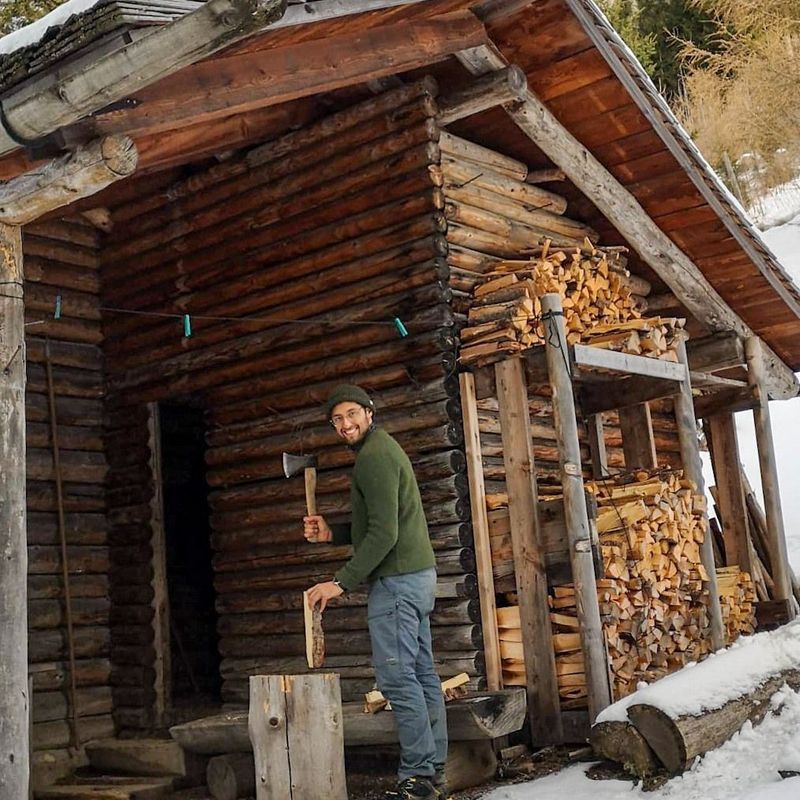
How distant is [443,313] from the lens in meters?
8.79

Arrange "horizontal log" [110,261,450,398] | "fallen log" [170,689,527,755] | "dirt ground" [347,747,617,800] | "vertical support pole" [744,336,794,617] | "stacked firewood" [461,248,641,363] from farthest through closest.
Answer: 1. "vertical support pole" [744,336,794,617]
2. "horizontal log" [110,261,450,398]
3. "stacked firewood" [461,248,641,363]
4. "dirt ground" [347,747,617,800]
5. "fallen log" [170,689,527,755]

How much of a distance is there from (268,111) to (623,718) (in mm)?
5667

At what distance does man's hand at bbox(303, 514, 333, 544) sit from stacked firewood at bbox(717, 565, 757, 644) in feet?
16.7

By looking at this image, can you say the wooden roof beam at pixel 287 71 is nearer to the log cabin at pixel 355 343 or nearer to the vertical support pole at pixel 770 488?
the log cabin at pixel 355 343

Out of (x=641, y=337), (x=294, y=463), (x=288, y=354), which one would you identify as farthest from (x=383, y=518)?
(x=641, y=337)

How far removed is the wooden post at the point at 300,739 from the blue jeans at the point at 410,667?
1.10 feet

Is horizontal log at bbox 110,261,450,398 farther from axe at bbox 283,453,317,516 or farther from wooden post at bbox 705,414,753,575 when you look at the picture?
wooden post at bbox 705,414,753,575

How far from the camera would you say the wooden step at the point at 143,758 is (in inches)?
345

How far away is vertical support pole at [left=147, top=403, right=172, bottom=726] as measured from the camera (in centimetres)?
1055

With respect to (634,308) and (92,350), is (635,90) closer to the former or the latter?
(634,308)

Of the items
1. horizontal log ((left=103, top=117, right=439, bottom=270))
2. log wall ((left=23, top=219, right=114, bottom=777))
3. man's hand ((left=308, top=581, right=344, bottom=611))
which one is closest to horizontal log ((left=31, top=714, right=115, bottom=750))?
log wall ((left=23, top=219, right=114, bottom=777))

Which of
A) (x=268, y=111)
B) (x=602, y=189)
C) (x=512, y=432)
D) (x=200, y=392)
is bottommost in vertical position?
(x=512, y=432)

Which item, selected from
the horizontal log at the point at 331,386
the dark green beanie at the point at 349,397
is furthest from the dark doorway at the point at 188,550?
the dark green beanie at the point at 349,397

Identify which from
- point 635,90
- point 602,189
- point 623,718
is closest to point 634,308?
point 602,189
